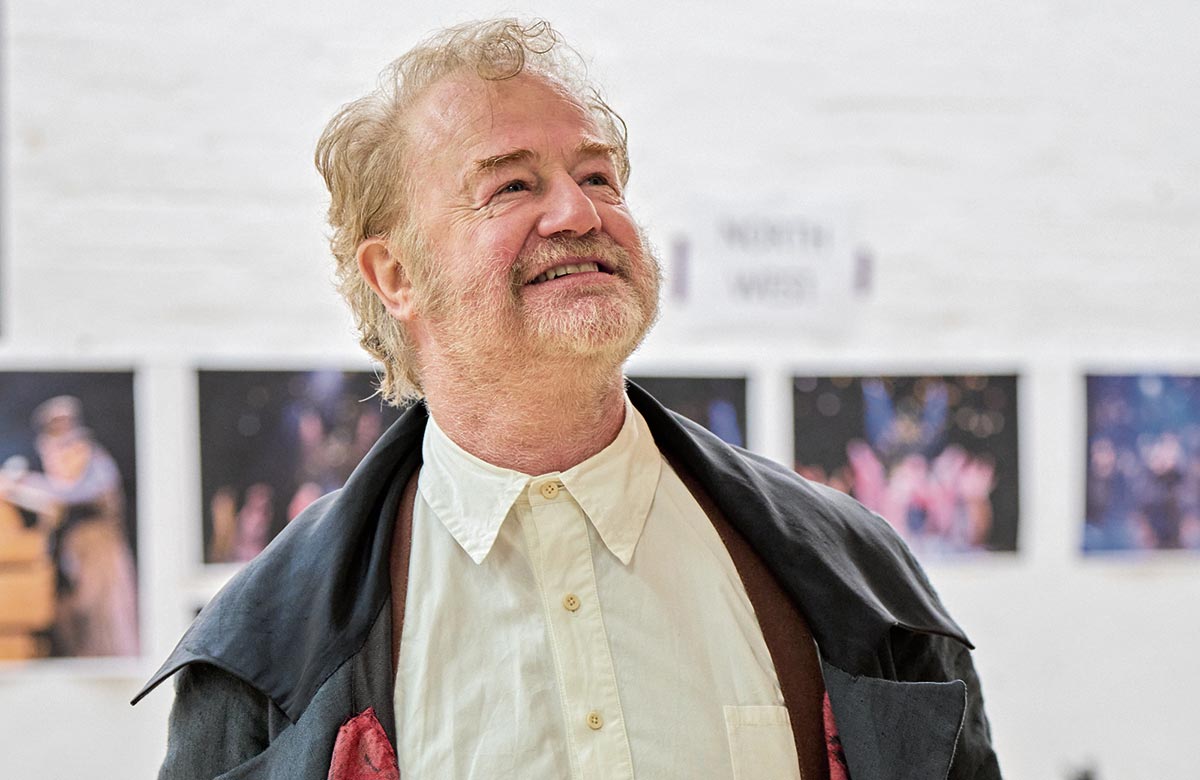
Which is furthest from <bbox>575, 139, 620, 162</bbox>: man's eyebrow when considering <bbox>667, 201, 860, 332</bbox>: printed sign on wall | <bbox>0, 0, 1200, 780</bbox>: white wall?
<bbox>667, 201, 860, 332</bbox>: printed sign on wall

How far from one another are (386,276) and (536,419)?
1.05ft

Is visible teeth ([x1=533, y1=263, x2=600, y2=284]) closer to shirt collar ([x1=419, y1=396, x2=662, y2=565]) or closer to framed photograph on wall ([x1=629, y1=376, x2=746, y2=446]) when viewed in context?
shirt collar ([x1=419, y1=396, x2=662, y2=565])

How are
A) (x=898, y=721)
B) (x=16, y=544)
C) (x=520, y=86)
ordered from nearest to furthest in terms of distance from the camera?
(x=898, y=721), (x=520, y=86), (x=16, y=544)

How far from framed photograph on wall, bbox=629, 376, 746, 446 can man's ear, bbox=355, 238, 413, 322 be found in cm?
104

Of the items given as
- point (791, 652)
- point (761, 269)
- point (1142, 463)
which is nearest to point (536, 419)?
point (791, 652)

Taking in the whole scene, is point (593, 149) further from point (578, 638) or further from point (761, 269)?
point (761, 269)

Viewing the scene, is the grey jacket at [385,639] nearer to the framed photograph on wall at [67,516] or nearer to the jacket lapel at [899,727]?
the jacket lapel at [899,727]

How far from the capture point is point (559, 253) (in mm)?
1475

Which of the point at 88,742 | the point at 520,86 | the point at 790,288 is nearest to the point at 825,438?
the point at 790,288

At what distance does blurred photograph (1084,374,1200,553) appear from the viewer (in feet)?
9.24

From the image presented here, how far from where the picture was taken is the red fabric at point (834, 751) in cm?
144

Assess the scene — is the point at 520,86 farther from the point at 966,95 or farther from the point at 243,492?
the point at 966,95

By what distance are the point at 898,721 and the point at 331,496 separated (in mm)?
762

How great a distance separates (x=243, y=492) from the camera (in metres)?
2.49
